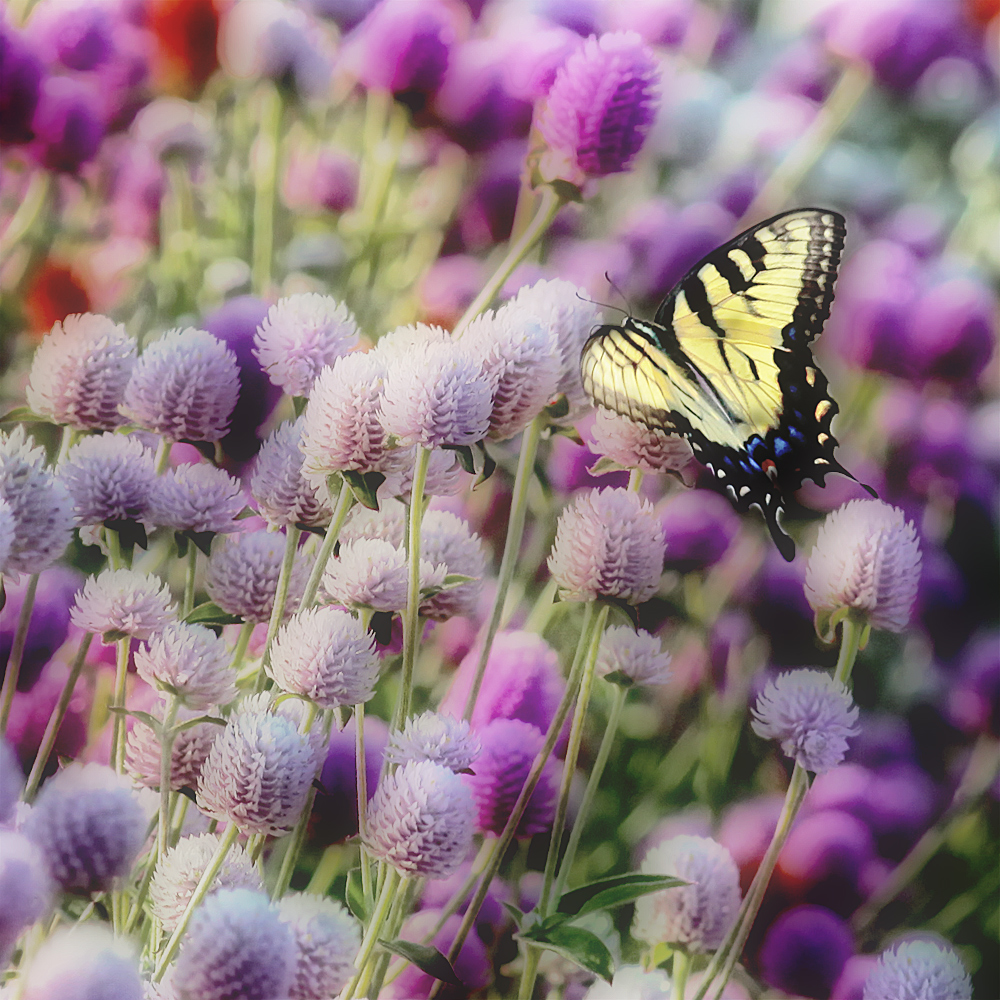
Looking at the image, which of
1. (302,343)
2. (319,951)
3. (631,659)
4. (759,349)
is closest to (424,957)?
(319,951)

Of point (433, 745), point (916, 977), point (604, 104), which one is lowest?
point (916, 977)

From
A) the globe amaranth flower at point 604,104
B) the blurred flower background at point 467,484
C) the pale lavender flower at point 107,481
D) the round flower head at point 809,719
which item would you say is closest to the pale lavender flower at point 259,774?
the blurred flower background at point 467,484

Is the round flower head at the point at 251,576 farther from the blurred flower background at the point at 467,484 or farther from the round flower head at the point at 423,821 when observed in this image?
the round flower head at the point at 423,821

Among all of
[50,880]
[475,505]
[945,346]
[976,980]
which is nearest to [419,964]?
[50,880]

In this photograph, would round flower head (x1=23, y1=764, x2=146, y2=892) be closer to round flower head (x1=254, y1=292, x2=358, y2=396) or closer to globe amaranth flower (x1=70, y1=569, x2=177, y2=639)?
globe amaranth flower (x1=70, y1=569, x2=177, y2=639)

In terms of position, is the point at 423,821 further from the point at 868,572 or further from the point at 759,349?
the point at 759,349

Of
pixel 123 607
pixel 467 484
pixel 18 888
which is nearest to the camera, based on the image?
pixel 18 888
